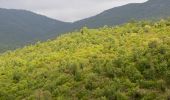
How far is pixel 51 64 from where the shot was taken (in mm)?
32875

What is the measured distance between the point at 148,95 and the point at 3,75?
12.9 meters

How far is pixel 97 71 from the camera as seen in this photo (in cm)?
2792

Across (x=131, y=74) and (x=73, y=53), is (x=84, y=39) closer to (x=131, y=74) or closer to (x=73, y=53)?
(x=73, y=53)

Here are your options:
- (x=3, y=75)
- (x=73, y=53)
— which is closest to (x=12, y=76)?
(x=3, y=75)

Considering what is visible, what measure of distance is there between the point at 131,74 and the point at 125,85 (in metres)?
1.17

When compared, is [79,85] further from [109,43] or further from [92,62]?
[109,43]

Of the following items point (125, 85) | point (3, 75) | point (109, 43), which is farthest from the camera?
point (109, 43)

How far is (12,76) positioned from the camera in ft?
103

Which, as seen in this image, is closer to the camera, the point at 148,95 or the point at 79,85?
the point at 148,95

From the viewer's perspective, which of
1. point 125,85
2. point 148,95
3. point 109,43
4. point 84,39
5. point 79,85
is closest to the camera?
point 148,95

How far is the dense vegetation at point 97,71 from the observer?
24969 millimetres

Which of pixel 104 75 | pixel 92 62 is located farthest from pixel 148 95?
pixel 92 62

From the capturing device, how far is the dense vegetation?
24969 millimetres

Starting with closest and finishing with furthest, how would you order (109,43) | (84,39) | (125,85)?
(125,85), (109,43), (84,39)
